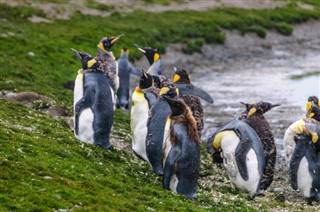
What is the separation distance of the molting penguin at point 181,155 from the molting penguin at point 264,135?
215cm

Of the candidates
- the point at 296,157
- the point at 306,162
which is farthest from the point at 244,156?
the point at 306,162

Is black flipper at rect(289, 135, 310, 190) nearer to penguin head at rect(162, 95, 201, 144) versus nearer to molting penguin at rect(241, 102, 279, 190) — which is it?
molting penguin at rect(241, 102, 279, 190)

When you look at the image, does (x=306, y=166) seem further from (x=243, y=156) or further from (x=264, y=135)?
(x=243, y=156)

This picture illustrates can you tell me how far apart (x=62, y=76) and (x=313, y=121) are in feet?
36.9

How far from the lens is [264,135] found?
14.2m

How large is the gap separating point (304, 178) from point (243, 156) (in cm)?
119

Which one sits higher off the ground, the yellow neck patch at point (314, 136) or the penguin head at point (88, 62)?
the penguin head at point (88, 62)

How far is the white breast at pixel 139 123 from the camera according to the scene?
1412 cm

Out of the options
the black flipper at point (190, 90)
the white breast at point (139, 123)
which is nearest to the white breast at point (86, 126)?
the white breast at point (139, 123)

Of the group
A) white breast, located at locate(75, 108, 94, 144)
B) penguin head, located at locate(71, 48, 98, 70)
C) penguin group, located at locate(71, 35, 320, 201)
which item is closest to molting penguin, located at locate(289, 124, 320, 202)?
penguin group, located at locate(71, 35, 320, 201)

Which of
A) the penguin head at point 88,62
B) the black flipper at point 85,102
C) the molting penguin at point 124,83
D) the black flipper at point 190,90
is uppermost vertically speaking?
the penguin head at point 88,62

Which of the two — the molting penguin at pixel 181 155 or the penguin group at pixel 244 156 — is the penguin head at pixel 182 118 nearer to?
the molting penguin at pixel 181 155

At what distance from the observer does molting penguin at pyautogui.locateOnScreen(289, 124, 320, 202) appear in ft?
43.8

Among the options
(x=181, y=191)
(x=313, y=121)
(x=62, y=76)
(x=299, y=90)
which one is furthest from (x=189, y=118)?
(x=299, y=90)
